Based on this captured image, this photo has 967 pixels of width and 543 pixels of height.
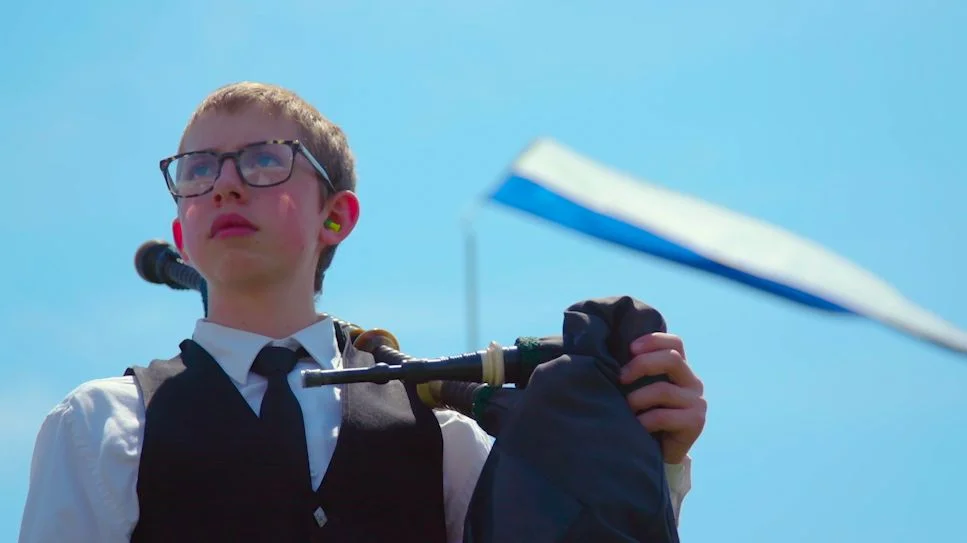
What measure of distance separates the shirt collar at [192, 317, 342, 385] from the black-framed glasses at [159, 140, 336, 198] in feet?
1.38

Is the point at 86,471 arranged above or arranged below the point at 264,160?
below

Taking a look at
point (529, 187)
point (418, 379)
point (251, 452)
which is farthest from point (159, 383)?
point (529, 187)

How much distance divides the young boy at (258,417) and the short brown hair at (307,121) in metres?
0.01

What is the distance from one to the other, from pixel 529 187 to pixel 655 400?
66 cm

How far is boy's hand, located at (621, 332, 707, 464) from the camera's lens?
362 cm

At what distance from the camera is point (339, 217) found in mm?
4664

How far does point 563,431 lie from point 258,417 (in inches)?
36.0

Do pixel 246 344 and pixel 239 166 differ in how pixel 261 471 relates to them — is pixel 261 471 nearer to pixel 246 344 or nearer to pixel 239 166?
pixel 246 344

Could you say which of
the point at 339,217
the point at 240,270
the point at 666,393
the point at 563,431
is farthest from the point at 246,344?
the point at 666,393

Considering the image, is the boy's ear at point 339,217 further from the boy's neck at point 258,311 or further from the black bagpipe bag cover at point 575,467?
the black bagpipe bag cover at point 575,467

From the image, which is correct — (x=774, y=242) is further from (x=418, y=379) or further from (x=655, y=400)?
(x=418, y=379)

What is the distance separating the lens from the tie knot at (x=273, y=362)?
13.4 feet

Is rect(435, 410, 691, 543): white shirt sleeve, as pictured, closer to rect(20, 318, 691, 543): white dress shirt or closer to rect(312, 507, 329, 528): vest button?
rect(20, 318, 691, 543): white dress shirt

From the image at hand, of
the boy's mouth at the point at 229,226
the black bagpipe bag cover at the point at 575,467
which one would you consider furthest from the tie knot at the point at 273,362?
the black bagpipe bag cover at the point at 575,467
